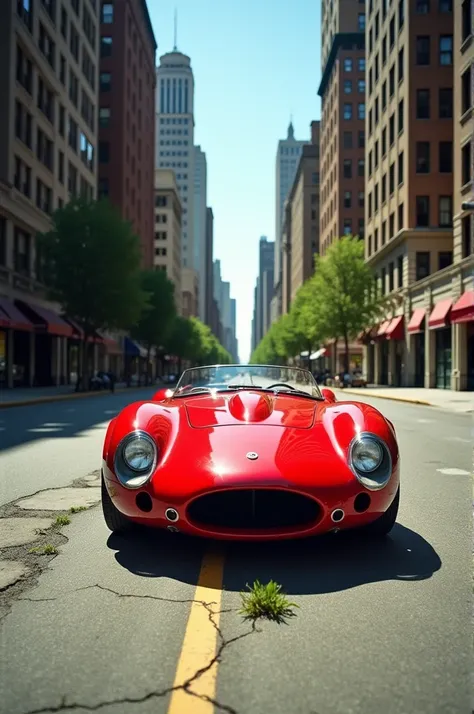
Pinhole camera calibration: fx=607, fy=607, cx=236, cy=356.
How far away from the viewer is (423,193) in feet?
135

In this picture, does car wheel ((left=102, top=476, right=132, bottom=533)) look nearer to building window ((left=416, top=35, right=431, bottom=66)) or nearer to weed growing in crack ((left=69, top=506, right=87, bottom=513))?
weed growing in crack ((left=69, top=506, right=87, bottom=513))

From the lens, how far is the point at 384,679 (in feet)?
7.24

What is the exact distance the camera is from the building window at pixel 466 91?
104 feet

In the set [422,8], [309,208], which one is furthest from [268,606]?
[309,208]

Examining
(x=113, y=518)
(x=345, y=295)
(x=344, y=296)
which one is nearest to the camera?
(x=113, y=518)

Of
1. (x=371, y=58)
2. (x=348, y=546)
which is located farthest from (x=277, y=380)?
(x=371, y=58)

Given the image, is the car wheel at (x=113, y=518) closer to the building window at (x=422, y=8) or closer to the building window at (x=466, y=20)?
the building window at (x=466, y=20)

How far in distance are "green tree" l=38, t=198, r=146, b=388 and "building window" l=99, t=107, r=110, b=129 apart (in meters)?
33.9

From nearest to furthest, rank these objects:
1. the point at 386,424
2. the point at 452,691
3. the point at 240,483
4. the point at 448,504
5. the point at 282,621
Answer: the point at 452,691 → the point at 282,621 → the point at 240,483 → the point at 386,424 → the point at 448,504

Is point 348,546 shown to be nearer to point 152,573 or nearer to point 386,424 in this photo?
point 386,424

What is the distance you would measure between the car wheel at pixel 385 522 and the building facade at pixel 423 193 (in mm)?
26922

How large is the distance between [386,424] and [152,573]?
1.83 m

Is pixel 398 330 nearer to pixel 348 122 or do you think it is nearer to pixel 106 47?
pixel 106 47

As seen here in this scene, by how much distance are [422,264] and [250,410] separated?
39016mm
